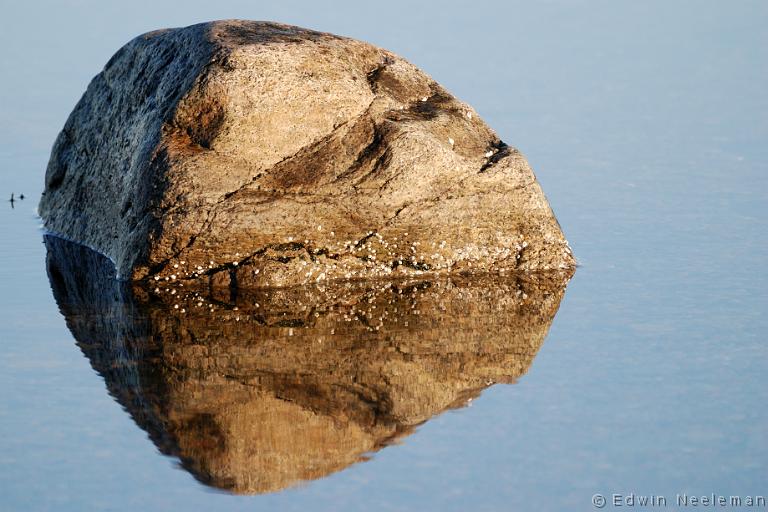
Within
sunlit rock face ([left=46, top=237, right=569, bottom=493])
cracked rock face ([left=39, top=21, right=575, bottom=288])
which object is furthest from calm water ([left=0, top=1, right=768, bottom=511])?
cracked rock face ([left=39, top=21, right=575, bottom=288])

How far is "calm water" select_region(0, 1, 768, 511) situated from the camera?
20.6 ft

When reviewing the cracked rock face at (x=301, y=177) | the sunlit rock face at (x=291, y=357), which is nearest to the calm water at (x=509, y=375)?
the sunlit rock face at (x=291, y=357)

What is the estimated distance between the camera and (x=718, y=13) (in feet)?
69.5

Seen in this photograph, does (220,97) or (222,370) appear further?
(220,97)

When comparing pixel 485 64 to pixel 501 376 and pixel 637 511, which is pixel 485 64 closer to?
pixel 501 376

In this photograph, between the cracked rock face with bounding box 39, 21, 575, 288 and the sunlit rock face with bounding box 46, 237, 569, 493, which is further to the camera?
the cracked rock face with bounding box 39, 21, 575, 288

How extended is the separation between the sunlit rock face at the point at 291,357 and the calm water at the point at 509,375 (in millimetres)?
Answer: 26

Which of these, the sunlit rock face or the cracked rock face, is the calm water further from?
the cracked rock face

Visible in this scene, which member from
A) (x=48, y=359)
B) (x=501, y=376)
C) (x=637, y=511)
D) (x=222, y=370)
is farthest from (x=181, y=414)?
(x=637, y=511)

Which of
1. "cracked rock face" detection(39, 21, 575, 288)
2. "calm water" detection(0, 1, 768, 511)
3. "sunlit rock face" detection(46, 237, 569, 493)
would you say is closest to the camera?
"calm water" detection(0, 1, 768, 511)

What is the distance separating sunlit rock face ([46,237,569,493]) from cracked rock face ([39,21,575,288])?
252 mm

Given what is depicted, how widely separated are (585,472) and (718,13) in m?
16.4

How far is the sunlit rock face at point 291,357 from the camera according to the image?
6711 millimetres

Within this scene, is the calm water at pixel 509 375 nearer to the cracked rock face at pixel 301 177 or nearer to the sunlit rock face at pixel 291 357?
the sunlit rock face at pixel 291 357
